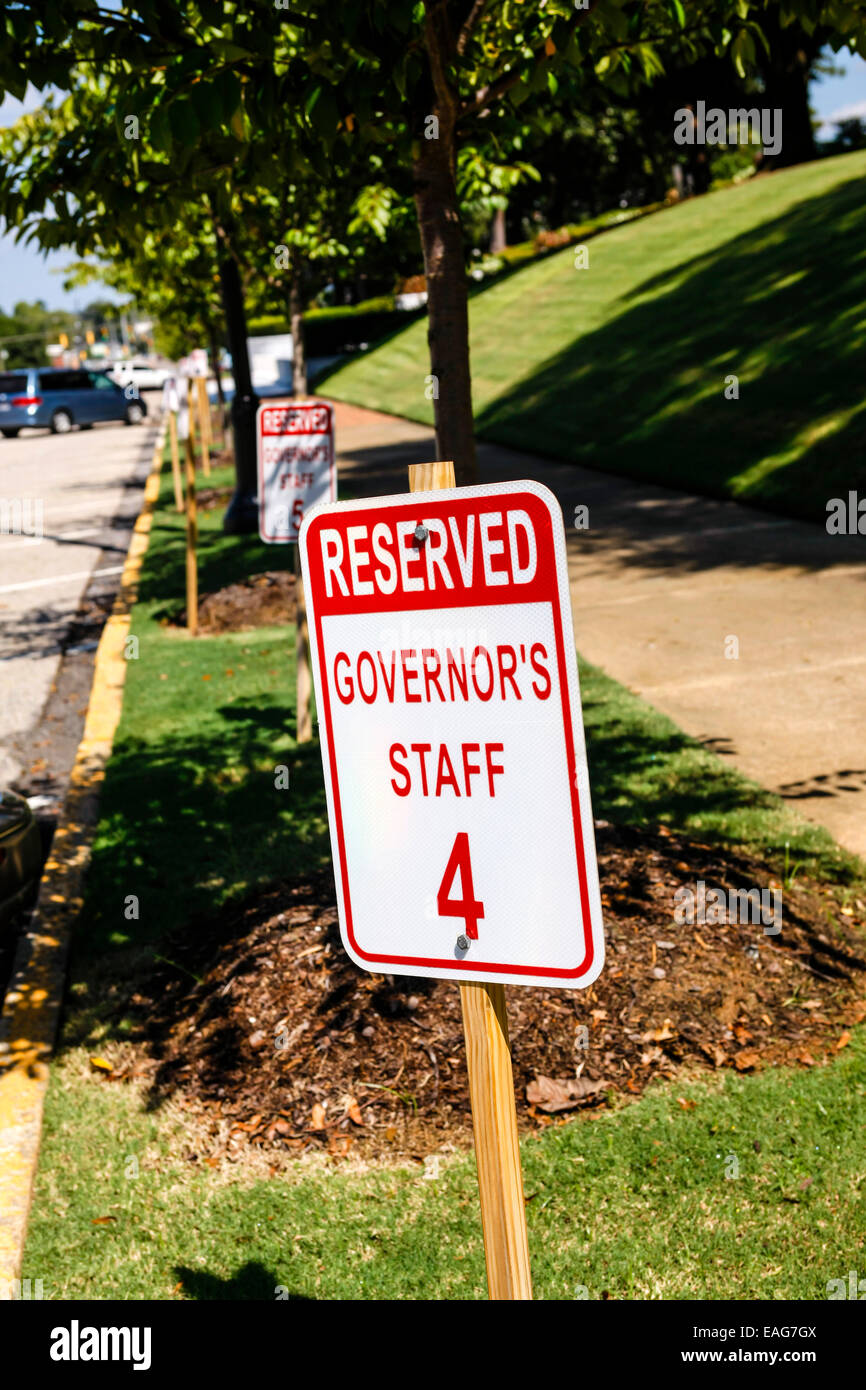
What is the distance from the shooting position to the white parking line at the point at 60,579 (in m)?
14.4

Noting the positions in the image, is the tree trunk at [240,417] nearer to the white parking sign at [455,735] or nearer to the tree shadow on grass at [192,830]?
the tree shadow on grass at [192,830]

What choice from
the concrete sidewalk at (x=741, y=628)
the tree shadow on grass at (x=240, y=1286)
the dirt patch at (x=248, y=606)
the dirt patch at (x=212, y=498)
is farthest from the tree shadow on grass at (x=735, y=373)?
the tree shadow on grass at (x=240, y=1286)

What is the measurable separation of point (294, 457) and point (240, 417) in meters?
8.47

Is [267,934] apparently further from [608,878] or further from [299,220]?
[299,220]

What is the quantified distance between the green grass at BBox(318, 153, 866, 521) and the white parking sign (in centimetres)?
1072

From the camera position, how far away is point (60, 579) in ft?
48.5

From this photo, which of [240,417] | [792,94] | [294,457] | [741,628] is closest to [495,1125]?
[294,457]

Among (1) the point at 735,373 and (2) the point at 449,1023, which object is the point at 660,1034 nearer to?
(2) the point at 449,1023

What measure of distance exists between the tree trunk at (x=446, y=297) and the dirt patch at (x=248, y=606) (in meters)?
6.42

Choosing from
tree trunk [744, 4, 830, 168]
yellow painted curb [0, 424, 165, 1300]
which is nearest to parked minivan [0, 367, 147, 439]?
tree trunk [744, 4, 830, 168]

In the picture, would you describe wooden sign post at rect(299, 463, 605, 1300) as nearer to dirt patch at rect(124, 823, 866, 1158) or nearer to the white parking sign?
the white parking sign

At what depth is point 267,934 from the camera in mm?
4766
